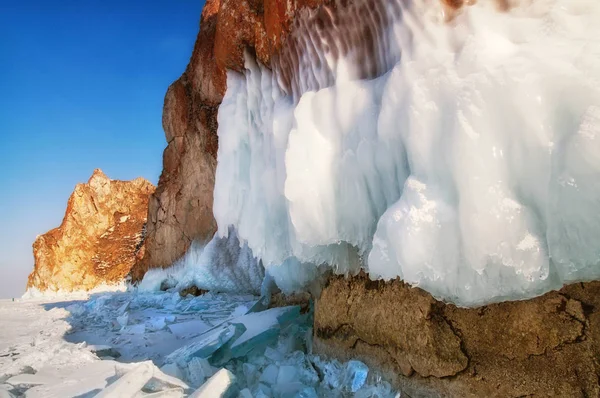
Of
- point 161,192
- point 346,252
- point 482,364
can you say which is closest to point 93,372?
point 346,252

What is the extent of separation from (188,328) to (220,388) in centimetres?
197

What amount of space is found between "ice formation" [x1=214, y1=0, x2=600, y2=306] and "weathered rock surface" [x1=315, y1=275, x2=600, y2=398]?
7.1 inches

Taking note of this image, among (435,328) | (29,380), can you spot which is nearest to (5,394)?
(29,380)

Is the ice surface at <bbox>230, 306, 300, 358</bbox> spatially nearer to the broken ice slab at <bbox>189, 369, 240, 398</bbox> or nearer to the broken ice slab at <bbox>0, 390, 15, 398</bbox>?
the broken ice slab at <bbox>189, 369, 240, 398</bbox>

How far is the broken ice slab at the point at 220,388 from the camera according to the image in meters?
1.77

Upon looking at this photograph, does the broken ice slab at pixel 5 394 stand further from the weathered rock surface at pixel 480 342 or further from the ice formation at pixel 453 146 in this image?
the weathered rock surface at pixel 480 342

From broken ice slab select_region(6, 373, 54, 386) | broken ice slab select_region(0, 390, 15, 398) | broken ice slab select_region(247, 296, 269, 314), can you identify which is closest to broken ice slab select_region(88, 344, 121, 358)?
broken ice slab select_region(6, 373, 54, 386)

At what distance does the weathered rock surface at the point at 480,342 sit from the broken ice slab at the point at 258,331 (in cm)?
71

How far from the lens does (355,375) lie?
6.36 ft

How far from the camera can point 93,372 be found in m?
2.25

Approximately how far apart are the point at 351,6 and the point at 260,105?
3.84 ft

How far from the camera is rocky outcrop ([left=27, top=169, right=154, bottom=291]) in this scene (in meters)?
12.5

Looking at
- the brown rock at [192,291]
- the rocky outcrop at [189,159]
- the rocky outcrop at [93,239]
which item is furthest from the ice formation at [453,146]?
the rocky outcrop at [93,239]

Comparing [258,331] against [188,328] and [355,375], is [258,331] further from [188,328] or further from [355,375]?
[188,328]
